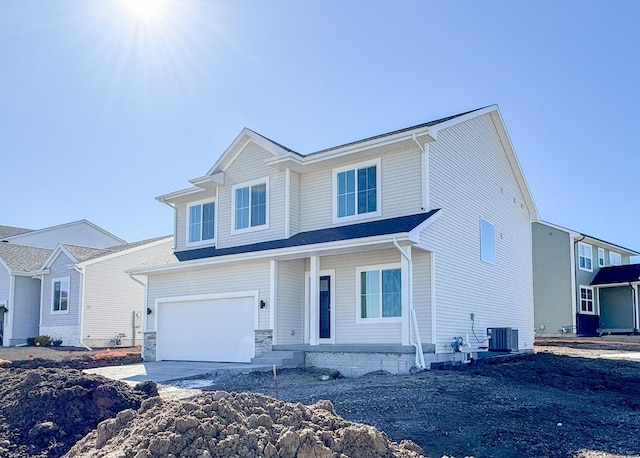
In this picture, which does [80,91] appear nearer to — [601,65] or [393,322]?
[393,322]

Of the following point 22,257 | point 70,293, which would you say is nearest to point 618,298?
point 70,293

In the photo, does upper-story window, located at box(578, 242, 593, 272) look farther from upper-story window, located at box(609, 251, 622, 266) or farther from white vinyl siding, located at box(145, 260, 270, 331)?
white vinyl siding, located at box(145, 260, 270, 331)

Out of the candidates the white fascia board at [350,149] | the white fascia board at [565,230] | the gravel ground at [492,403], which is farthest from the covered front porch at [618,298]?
the white fascia board at [350,149]

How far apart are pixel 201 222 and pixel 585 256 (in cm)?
2177

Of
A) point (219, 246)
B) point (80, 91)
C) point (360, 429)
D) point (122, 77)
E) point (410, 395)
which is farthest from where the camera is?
point (219, 246)

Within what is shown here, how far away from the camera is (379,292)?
14039mm

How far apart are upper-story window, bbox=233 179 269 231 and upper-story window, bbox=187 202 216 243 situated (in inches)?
71.3

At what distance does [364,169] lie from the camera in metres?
15.2

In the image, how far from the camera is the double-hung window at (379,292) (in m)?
13.7

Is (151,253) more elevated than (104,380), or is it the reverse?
(151,253)

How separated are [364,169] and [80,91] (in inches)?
281

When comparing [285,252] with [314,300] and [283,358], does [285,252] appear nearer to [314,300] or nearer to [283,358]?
[314,300]

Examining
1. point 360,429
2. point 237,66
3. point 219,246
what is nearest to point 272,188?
point 219,246

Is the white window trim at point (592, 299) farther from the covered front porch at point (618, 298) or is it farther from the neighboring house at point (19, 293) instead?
the neighboring house at point (19, 293)
